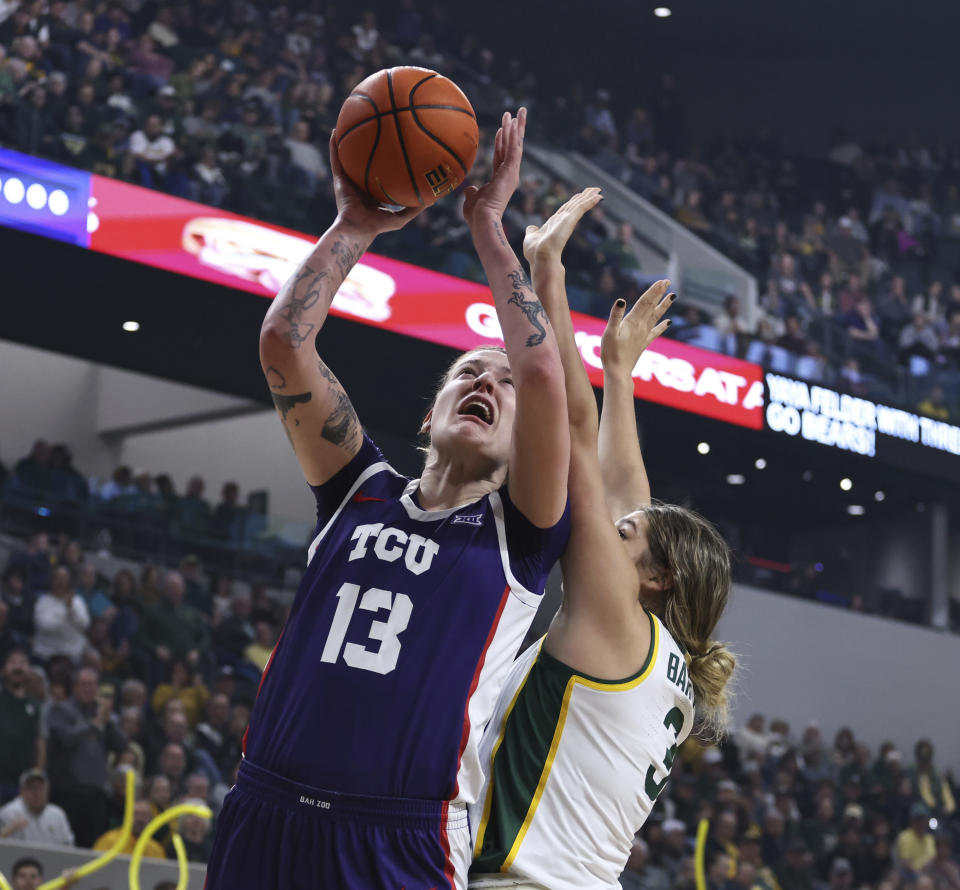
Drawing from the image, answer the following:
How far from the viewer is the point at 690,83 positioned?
24.1 metres

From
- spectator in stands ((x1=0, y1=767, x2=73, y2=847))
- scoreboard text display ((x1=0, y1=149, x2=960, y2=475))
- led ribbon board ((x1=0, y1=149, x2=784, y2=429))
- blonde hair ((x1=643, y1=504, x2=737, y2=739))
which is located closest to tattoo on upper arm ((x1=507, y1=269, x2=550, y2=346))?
blonde hair ((x1=643, y1=504, x2=737, y2=739))

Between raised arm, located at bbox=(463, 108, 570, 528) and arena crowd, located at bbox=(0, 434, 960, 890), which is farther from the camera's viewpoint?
arena crowd, located at bbox=(0, 434, 960, 890)

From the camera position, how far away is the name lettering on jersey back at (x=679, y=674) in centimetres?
299

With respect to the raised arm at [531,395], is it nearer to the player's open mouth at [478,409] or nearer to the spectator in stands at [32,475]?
the player's open mouth at [478,409]

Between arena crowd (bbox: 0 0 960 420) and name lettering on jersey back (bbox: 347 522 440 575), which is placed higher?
arena crowd (bbox: 0 0 960 420)

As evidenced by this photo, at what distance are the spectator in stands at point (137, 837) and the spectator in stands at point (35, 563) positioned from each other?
2690 millimetres

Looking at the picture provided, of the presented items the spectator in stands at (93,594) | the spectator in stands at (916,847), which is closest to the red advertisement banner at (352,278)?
the spectator in stands at (93,594)

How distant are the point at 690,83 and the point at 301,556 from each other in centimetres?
1515

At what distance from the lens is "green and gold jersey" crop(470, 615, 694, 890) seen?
2803 mm

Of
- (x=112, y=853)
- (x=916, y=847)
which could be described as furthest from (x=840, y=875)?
(x=112, y=853)

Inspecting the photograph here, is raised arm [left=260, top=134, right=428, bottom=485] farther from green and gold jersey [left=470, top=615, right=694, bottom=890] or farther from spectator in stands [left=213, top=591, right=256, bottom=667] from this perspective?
spectator in stands [left=213, top=591, right=256, bottom=667]

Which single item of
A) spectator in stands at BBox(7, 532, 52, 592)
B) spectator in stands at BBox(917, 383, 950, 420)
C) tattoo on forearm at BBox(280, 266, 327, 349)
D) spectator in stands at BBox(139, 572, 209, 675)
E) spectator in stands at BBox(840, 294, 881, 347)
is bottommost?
spectator in stands at BBox(139, 572, 209, 675)

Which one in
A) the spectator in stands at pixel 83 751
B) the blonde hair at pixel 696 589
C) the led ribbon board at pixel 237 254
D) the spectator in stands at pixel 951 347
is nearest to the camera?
the blonde hair at pixel 696 589

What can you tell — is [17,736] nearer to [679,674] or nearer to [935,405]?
[679,674]
